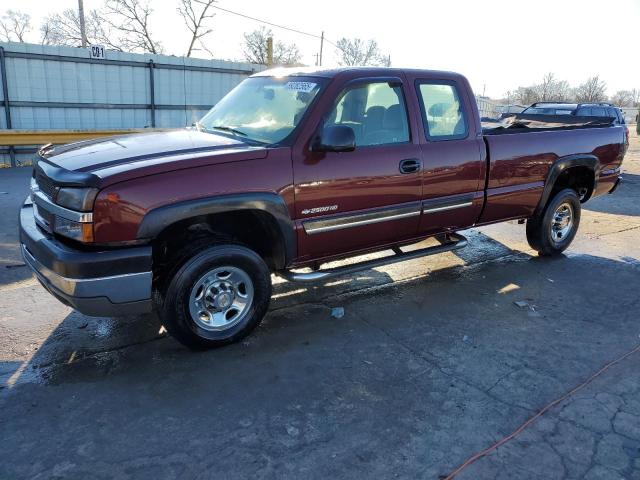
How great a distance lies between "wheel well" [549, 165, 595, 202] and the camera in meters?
Result: 6.21

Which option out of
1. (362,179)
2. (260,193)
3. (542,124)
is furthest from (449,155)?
(542,124)

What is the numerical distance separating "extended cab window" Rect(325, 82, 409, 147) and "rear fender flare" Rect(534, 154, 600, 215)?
2.19 meters

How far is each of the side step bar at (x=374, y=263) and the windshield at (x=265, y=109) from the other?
3.53 ft

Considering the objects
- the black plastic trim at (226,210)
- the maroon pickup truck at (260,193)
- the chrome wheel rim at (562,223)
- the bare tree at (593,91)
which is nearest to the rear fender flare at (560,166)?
the chrome wheel rim at (562,223)

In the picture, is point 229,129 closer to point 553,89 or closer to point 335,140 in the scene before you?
point 335,140

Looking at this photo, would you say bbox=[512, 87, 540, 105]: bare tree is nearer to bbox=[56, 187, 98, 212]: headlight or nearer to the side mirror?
the side mirror

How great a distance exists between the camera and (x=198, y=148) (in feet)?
12.2

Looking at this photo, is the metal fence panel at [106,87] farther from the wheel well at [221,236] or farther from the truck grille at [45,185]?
the wheel well at [221,236]

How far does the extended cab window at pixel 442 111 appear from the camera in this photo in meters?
4.63

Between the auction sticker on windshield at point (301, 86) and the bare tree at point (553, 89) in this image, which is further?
the bare tree at point (553, 89)

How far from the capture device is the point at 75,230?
3.21 m

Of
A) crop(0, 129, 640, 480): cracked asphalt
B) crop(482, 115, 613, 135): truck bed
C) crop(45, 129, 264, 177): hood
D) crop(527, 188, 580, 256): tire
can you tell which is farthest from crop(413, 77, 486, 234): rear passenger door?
crop(45, 129, 264, 177): hood

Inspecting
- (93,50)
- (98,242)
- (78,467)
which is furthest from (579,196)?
(93,50)

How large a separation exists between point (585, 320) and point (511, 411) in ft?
6.10
